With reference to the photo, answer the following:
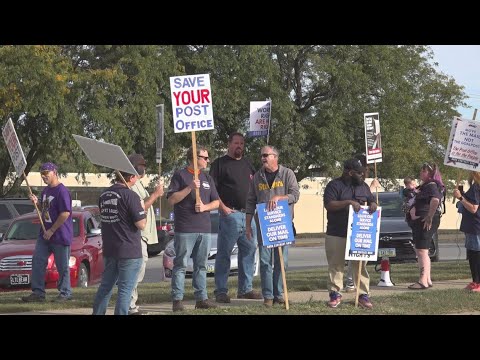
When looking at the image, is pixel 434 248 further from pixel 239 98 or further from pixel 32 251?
pixel 239 98

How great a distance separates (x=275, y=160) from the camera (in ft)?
38.9

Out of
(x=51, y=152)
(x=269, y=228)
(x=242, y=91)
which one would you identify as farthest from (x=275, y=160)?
(x=242, y=91)

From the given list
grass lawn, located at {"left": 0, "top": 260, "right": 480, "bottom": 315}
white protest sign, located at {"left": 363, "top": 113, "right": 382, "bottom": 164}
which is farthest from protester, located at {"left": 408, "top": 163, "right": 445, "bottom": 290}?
white protest sign, located at {"left": 363, "top": 113, "right": 382, "bottom": 164}

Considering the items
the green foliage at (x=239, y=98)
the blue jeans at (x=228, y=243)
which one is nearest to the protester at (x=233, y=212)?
the blue jeans at (x=228, y=243)

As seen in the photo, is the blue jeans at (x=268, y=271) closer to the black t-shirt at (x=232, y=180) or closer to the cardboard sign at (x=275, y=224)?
the cardboard sign at (x=275, y=224)

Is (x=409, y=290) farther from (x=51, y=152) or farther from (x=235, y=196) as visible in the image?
(x=51, y=152)

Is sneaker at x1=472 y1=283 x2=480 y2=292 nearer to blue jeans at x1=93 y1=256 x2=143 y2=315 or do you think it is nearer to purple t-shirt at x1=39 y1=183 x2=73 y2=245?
blue jeans at x1=93 y1=256 x2=143 y2=315

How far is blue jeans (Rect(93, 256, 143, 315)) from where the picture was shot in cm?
989

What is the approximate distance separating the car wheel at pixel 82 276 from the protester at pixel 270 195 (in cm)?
568

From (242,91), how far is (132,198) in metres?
33.2

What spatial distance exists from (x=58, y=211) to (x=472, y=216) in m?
5.96

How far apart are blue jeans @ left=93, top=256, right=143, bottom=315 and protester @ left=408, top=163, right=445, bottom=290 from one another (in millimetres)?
5683

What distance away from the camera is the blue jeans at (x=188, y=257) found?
11.3 metres
